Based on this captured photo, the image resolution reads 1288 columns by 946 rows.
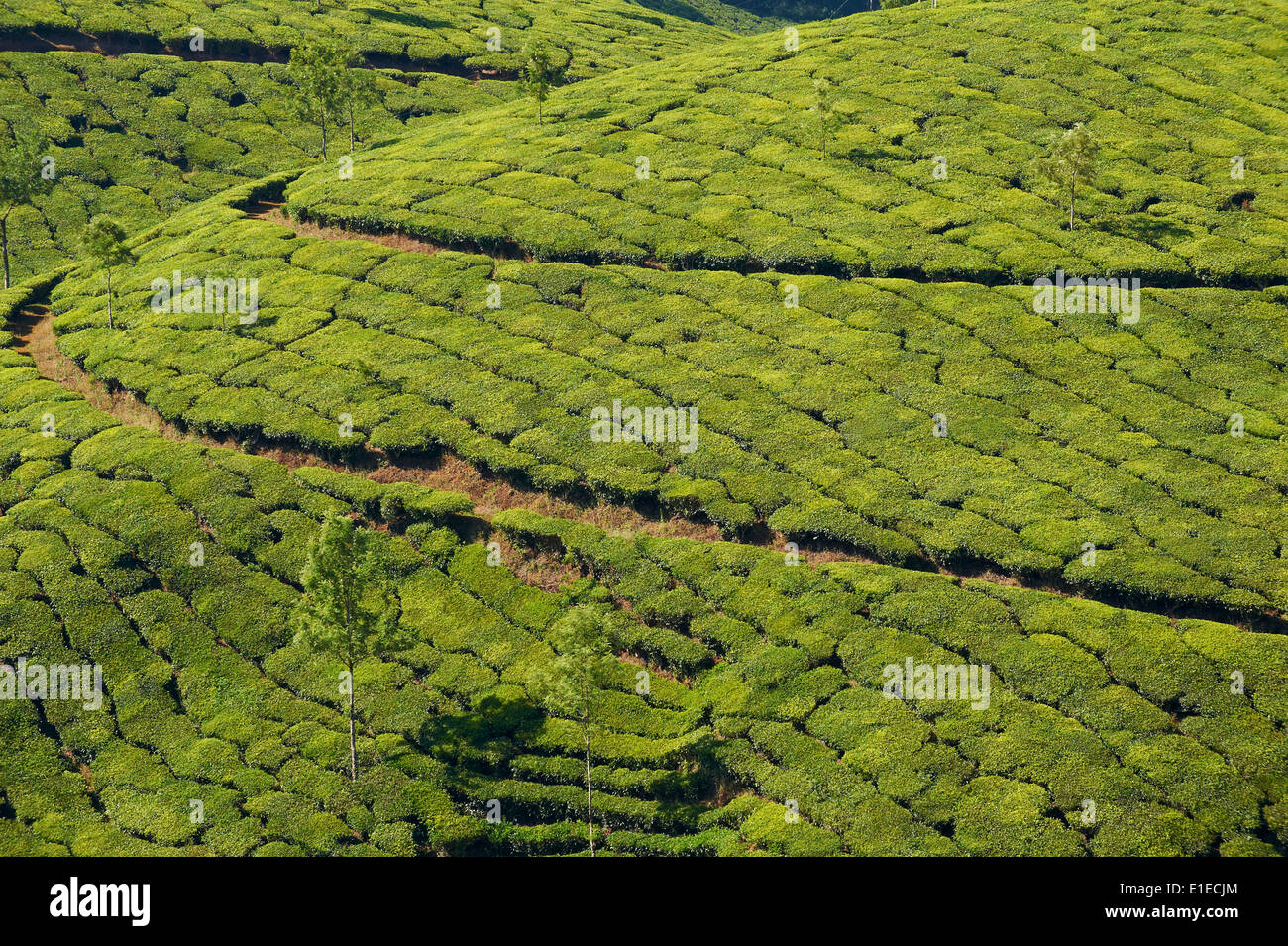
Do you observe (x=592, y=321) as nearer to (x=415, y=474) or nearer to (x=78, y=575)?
(x=415, y=474)

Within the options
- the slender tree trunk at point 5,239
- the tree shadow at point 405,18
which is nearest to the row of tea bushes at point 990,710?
the slender tree trunk at point 5,239

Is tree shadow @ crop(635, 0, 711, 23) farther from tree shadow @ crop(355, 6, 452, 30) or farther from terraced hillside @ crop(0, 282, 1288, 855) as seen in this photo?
terraced hillside @ crop(0, 282, 1288, 855)

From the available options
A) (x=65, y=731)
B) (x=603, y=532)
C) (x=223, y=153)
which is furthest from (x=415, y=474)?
(x=223, y=153)
